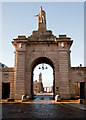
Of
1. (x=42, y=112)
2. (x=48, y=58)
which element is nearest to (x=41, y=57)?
(x=48, y=58)

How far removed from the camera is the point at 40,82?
62812 mm

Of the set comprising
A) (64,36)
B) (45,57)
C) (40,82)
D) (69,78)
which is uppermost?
(64,36)

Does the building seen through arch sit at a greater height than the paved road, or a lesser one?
greater

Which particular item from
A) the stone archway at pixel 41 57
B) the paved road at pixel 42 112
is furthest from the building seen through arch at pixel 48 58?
the paved road at pixel 42 112

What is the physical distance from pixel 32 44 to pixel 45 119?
16.4 meters

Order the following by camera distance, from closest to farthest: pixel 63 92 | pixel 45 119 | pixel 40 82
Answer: pixel 45 119 → pixel 63 92 → pixel 40 82

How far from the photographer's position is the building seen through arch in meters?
21.9

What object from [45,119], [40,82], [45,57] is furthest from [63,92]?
[40,82]

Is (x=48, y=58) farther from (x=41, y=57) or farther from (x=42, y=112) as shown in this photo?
(x=42, y=112)

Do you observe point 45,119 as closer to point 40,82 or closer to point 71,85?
point 71,85

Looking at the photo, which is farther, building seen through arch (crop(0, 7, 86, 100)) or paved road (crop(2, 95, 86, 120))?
building seen through arch (crop(0, 7, 86, 100))

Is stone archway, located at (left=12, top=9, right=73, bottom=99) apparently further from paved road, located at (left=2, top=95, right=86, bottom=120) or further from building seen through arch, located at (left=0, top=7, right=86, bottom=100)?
paved road, located at (left=2, top=95, right=86, bottom=120)

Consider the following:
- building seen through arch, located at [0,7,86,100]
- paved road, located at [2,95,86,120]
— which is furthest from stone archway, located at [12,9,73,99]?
paved road, located at [2,95,86,120]

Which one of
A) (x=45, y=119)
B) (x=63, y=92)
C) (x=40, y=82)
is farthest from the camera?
(x=40, y=82)
